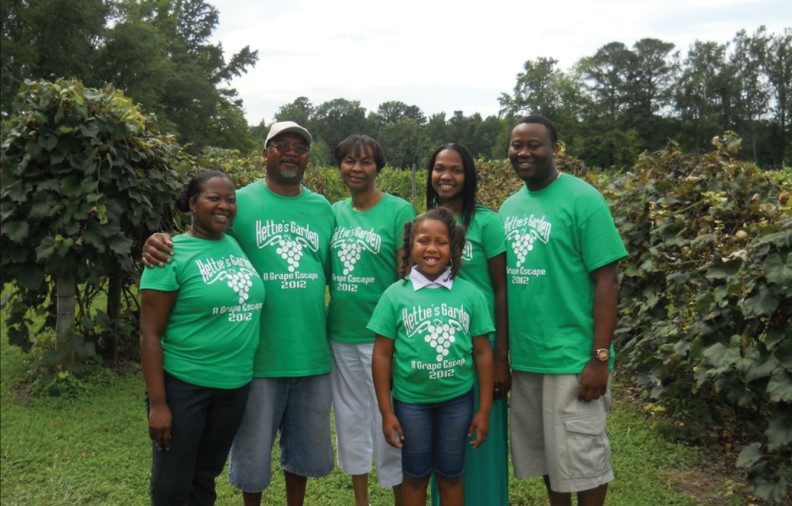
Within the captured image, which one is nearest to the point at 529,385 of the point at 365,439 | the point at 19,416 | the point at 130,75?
the point at 365,439

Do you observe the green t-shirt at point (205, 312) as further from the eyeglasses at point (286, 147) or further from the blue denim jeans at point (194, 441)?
the eyeglasses at point (286, 147)

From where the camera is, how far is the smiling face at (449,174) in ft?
9.12

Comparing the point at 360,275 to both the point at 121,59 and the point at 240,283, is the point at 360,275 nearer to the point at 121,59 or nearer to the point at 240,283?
the point at 240,283

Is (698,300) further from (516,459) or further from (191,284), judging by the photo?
(191,284)

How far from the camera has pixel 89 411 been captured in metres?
5.06

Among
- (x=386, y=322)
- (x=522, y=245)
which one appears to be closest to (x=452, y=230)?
(x=522, y=245)

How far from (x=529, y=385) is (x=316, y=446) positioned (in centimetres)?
99

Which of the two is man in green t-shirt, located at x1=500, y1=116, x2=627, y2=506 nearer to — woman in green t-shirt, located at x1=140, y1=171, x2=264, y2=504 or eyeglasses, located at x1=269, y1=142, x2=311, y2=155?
eyeglasses, located at x1=269, y1=142, x2=311, y2=155

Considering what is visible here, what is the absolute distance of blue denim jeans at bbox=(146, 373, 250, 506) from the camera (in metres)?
2.58

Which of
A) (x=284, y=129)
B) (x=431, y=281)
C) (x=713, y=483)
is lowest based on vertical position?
(x=713, y=483)

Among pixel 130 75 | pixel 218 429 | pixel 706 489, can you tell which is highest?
pixel 130 75

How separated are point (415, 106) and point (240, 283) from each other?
985 inches

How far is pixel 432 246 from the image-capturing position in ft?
Result: 8.48

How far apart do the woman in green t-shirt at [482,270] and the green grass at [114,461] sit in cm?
87
